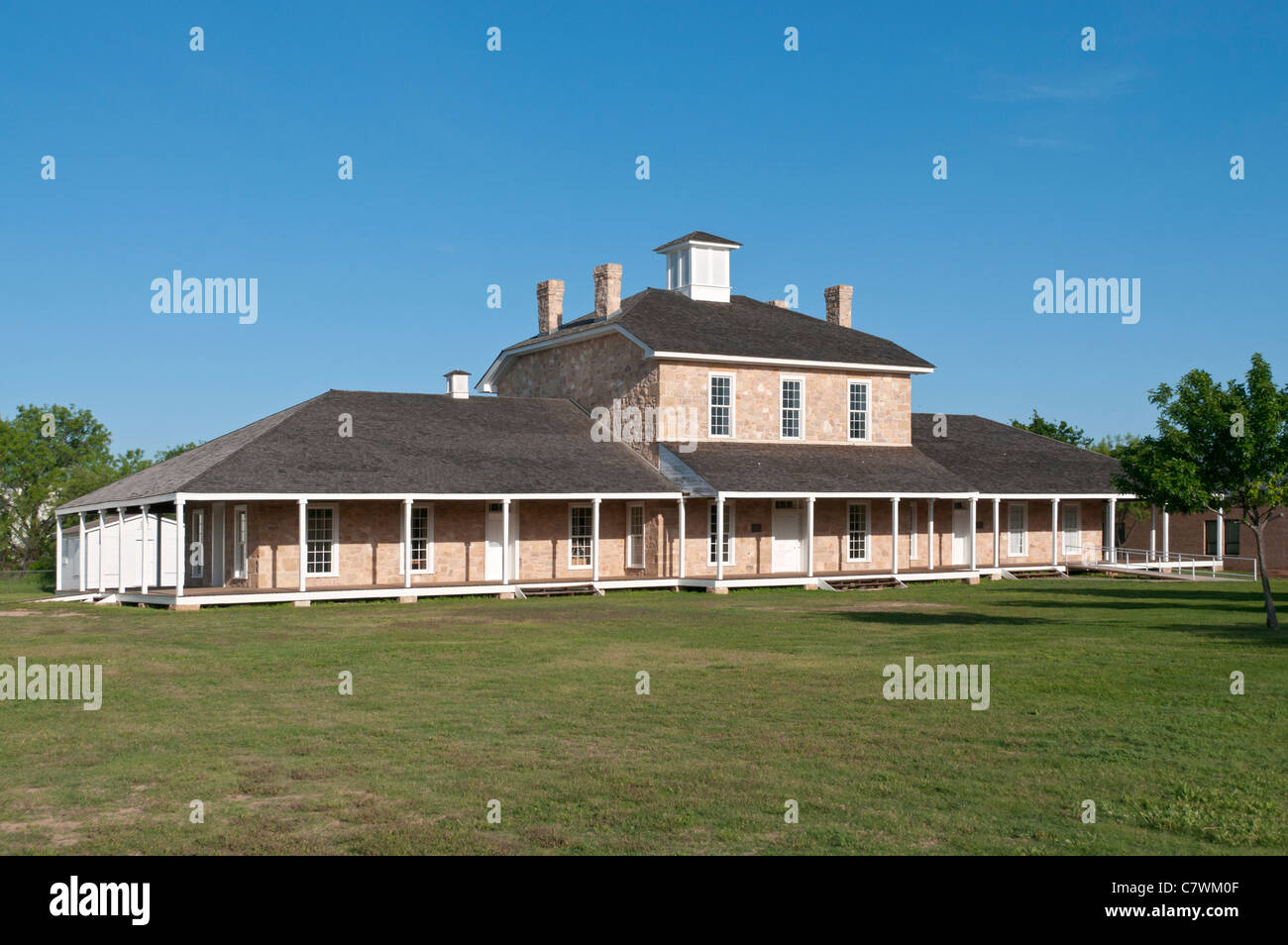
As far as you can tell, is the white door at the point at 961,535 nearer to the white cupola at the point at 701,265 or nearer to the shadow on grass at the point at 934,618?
the white cupola at the point at 701,265

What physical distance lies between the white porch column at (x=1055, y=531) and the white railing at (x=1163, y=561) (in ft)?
3.64

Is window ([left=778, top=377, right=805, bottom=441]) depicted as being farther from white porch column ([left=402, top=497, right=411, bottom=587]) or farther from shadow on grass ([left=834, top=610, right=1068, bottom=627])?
white porch column ([left=402, top=497, right=411, bottom=587])

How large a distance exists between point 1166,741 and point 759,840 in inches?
192

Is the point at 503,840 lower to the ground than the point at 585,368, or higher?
lower

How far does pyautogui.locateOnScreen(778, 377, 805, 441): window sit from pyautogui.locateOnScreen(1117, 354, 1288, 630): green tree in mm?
14844

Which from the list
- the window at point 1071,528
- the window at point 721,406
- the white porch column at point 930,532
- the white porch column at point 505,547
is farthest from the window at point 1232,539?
the white porch column at point 505,547

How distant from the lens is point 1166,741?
10602 millimetres

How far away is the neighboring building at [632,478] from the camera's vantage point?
29.3 meters
